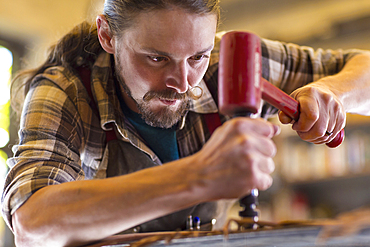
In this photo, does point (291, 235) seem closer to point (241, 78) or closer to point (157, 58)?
point (241, 78)

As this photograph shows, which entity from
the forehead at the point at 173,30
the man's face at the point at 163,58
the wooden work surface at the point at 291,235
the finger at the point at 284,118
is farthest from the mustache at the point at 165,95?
the wooden work surface at the point at 291,235

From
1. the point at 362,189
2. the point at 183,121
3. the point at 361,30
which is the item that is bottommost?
the point at 362,189

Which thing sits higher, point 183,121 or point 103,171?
point 183,121

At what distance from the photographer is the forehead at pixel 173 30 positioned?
0.82m

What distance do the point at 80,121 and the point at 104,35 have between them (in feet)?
0.86

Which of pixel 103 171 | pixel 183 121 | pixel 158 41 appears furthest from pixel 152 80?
pixel 103 171

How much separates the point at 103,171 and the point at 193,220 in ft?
1.03

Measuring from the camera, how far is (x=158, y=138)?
3.64ft

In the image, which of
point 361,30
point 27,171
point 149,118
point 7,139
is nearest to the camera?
point 27,171

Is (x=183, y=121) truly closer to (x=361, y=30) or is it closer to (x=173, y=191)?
(x=173, y=191)

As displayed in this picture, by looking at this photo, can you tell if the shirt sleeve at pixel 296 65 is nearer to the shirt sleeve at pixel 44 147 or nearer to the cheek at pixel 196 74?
the cheek at pixel 196 74

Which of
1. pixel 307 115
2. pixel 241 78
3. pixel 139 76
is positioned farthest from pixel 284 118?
pixel 139 76

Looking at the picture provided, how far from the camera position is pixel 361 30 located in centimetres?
266

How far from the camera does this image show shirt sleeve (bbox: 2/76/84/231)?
0.76m
